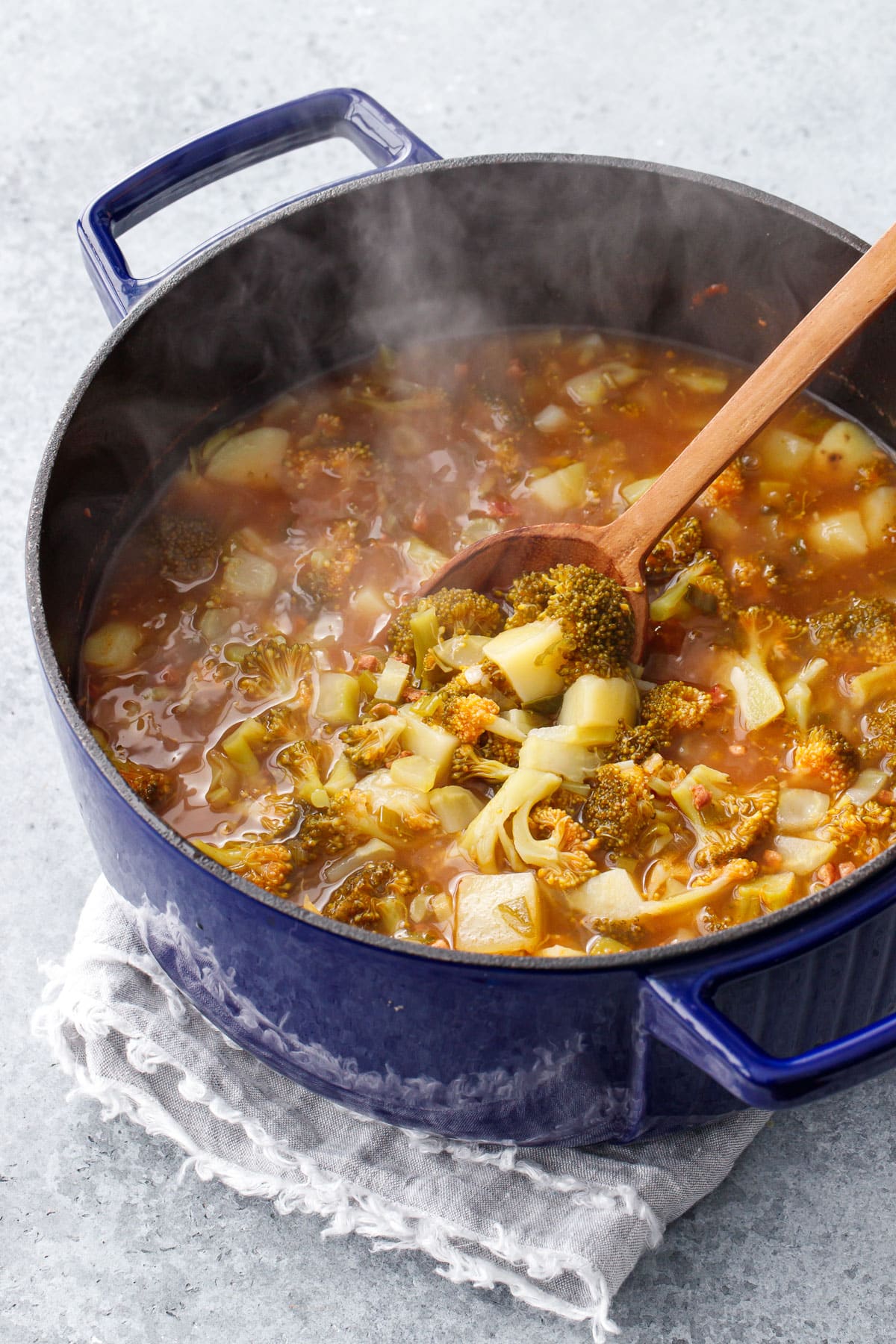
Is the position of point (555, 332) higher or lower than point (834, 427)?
higher

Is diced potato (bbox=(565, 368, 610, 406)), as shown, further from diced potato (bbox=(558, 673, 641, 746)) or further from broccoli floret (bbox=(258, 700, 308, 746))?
broccoli floret (bbox=(258, 700, 308, 746))

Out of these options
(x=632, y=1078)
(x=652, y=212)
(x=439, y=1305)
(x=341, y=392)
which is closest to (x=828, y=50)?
(x=652, y=212)

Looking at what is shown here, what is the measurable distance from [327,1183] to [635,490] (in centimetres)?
161

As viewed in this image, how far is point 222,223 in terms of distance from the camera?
14.1 ft

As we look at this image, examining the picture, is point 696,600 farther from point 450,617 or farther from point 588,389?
point 588,389

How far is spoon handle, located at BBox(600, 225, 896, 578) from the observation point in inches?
116

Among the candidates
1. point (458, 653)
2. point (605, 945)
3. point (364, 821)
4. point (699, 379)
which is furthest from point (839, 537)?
point (364, 821)

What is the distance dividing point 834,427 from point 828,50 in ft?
5.39

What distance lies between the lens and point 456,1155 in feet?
9.14

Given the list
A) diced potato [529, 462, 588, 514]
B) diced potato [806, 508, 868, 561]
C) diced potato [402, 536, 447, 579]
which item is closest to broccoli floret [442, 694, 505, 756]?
diced potato [402, 536, 447, 579]

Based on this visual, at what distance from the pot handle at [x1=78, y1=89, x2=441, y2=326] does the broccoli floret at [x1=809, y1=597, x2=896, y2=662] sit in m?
1.35

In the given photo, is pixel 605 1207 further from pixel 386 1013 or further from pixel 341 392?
pixel 341 392

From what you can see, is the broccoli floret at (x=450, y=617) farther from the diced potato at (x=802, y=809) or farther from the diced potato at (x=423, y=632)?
the diced potato at (x=802, y=809)

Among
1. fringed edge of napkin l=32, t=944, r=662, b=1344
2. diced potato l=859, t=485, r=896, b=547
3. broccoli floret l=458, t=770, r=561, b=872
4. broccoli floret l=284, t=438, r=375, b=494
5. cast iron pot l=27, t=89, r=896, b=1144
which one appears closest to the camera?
cast iron pot l=27, t=89, r=896, b=1144
